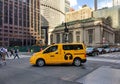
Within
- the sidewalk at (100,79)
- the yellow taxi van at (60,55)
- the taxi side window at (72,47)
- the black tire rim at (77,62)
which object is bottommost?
the sidewalk at (100,79)

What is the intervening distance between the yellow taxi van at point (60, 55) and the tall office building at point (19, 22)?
3364 inches

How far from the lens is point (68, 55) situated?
56.0ft

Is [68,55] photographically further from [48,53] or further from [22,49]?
[22,49]

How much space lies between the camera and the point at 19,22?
114 m

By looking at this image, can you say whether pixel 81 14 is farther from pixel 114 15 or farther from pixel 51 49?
pixel 51 49

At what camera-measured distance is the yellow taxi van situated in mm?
16766

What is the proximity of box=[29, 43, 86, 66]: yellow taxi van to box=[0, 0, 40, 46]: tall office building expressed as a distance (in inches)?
3364

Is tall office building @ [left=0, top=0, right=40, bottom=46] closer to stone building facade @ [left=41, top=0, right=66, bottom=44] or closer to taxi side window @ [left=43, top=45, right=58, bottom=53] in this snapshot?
stone building facade @ [left=41, top=0, right=66, bottom=44]

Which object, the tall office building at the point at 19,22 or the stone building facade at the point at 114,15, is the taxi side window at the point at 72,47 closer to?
the tall office building at the point at 19,22

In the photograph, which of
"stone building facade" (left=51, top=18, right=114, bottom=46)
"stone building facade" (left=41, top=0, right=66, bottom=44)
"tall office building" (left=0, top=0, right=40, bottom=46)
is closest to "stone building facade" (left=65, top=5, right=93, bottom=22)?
"stone building facade" (left=41, top=0, right=66, bottom=44)

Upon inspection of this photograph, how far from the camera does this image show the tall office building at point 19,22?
104750mm

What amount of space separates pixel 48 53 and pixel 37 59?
100 cm

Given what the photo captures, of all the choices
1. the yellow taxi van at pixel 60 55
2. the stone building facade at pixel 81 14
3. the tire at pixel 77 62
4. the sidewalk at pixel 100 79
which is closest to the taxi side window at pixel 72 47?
the yellow taxi van at pixel 60 55

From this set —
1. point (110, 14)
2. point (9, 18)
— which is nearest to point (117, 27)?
point (110, 14)
